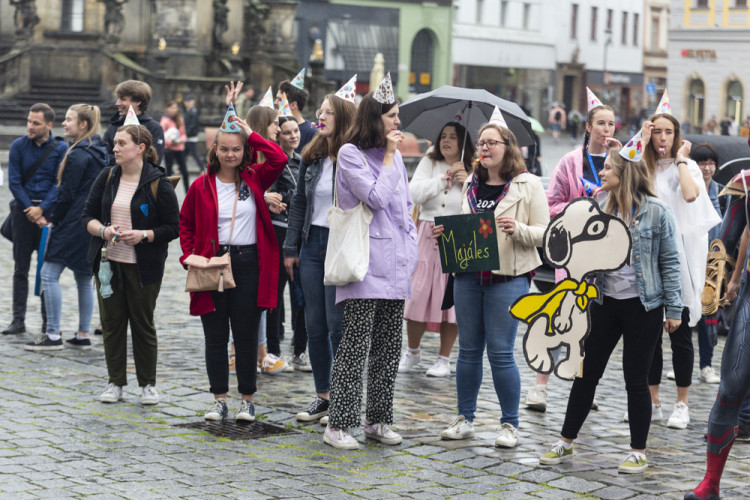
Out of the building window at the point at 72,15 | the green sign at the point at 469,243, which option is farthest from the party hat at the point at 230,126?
the building window at the point at 72,15

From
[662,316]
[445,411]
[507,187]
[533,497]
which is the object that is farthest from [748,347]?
[445,411]

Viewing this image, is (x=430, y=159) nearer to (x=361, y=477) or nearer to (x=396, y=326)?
(x=396, y=326)

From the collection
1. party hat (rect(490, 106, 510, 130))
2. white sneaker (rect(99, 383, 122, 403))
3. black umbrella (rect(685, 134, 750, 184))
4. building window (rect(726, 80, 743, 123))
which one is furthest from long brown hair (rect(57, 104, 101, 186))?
building window (rect(726, 80, 743, 123))

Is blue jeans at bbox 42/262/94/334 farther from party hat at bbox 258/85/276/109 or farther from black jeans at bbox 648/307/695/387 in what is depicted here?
black jeans at bbox 648/307/695/387

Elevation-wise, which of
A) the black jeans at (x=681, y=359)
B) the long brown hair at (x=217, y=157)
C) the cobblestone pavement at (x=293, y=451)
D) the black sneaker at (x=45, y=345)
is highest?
the long brown hair at (x=217, y=157)

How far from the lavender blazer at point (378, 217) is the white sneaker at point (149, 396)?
176 centimetres

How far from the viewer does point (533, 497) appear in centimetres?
646

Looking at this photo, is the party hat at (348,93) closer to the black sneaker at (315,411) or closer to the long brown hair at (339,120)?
the long brown hair at (339,120)

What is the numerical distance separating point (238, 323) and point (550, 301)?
204 centimetres

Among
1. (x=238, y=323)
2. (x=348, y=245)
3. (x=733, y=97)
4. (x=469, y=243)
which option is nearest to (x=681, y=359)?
(x=469, y=243)

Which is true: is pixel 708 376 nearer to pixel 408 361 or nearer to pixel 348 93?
pixel 408 361

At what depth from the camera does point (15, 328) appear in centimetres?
1098

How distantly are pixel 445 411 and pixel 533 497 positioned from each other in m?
2.10

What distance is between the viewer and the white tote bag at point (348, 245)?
23.7 feet
